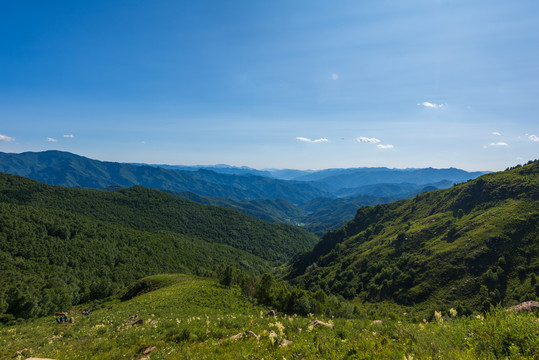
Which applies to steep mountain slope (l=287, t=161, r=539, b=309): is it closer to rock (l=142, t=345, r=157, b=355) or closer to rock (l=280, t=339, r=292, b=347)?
rock (l=280, t=339, r=292, b=347)

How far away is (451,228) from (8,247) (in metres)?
271

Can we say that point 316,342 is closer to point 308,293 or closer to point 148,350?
point 148,350

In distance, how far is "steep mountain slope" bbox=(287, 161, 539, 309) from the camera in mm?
82375

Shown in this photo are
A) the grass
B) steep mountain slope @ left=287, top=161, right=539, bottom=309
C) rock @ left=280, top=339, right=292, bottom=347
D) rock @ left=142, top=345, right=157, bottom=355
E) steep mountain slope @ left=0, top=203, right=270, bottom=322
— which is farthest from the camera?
steep mountain slope @ left=0, top=203, right=270, bottom=322

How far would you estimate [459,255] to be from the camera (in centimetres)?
10056

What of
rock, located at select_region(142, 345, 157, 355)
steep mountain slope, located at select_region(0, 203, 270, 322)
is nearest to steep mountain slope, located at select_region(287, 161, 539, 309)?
rock, located at select_region(142, 345, 157, 355)

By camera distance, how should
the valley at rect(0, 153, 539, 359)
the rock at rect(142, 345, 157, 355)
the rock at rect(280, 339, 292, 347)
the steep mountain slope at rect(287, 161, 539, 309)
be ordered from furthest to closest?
the steep mountain slope at rect(287, 161, 539, 309) < the rock at rect(142, 345, 157, 355) < the rock at rect(280, 339, 292, 347) < the valley at rect(0, 153, 539, 359)

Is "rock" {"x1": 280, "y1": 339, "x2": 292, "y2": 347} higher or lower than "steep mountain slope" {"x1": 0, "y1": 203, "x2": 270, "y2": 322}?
higher

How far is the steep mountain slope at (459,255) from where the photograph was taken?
82375mm

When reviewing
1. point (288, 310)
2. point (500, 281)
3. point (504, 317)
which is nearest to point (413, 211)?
point (500, 281)

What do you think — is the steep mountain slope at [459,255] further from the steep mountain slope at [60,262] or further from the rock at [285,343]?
the steep mountain slope at [60,262]

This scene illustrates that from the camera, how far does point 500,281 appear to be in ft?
267

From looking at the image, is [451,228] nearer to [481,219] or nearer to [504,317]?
[481,219]

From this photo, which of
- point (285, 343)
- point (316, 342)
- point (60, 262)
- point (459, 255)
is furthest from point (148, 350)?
point (60, 262)
